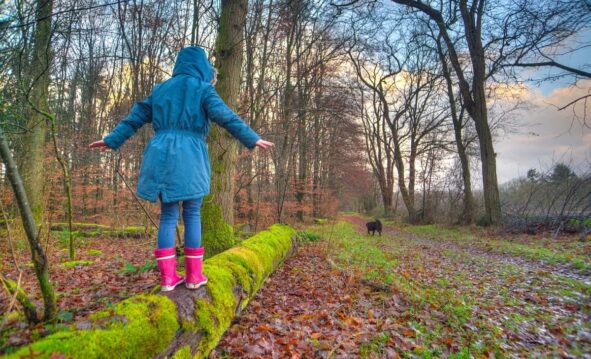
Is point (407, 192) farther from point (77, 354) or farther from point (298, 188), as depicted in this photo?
point (77, 354)

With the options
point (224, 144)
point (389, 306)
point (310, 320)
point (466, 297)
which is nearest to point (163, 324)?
point (310, 320)

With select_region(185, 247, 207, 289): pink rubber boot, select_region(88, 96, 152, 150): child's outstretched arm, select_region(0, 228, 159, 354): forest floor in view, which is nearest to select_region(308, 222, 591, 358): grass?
select_region(185, 247, 207, 289): pink rubber boot

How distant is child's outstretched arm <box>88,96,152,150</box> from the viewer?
9.41 ft

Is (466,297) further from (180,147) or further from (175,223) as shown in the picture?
(180,147)

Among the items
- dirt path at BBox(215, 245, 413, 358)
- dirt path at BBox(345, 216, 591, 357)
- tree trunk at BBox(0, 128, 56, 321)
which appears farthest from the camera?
dirt path at BBox(345, 216, 591, 357)

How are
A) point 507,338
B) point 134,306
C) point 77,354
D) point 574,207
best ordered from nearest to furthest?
point 77,354 < point 134,306 < point 507,338 < point 574,207

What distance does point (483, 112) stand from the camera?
13.8 m

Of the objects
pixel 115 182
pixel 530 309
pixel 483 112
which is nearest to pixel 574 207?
pixel 483 112

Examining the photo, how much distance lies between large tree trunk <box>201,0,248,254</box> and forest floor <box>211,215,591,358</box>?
1207 mm

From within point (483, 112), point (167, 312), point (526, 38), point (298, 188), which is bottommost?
point (167, 312)

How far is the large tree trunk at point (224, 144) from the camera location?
505cm

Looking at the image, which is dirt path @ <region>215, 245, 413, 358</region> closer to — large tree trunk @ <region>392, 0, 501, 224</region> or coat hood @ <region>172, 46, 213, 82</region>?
coat hood @ <region>172, 46, 213, 82</region>

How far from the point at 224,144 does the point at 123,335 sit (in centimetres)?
372

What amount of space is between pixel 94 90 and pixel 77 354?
21342mm
